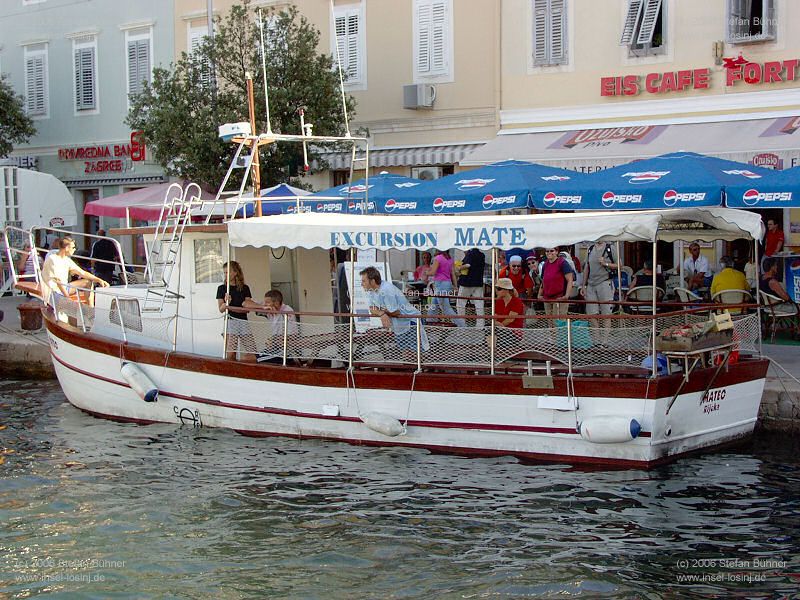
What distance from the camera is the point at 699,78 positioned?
19.2 metres

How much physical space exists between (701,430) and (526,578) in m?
3.66

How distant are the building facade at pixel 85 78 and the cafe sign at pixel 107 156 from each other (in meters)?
0.02

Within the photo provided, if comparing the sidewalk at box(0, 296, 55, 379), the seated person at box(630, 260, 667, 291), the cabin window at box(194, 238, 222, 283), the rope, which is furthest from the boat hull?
the sidewalk at box(0, 296, 55, 379)

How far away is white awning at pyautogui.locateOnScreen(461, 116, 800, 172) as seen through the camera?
699 inches

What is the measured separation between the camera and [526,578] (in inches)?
341

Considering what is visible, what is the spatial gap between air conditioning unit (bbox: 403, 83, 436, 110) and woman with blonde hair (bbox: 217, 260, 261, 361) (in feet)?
32.9

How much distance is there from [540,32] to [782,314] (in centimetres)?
793

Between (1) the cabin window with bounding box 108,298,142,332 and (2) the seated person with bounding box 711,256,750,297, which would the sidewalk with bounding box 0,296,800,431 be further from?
(1) the cabin window with bounding box 108,298,142,332

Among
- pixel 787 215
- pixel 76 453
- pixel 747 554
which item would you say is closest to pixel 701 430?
pixel 747 554

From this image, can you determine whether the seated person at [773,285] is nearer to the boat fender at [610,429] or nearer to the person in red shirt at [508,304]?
the person in red shirt at [508,304]

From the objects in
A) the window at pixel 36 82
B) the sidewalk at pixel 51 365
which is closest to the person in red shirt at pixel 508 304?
the sidewalk at pixel 51 365

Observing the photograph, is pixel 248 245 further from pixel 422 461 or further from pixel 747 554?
pixel 747 554

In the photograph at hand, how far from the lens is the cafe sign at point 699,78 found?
18.5 meters

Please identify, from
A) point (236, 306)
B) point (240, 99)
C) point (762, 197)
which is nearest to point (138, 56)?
point (240, 99)
